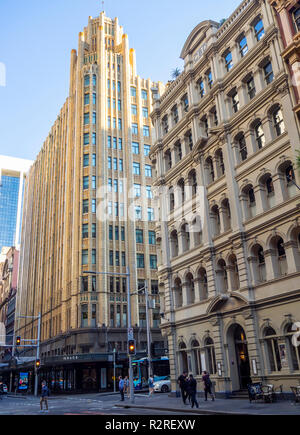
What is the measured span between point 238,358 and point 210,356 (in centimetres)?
265

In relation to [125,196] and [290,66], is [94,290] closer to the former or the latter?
[125,196]

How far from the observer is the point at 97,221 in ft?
212

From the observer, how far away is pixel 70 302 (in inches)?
2457

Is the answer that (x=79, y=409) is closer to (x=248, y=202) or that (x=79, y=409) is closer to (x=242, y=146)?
(x=248, y=202)

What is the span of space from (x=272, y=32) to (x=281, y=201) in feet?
37.9

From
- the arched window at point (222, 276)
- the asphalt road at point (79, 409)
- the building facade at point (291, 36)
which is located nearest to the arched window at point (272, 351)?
the arched window at point (222, 276)

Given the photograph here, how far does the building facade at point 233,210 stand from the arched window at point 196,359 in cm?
7

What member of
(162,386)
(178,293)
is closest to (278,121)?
(178,293)

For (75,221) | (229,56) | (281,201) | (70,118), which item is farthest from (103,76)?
(281,201)

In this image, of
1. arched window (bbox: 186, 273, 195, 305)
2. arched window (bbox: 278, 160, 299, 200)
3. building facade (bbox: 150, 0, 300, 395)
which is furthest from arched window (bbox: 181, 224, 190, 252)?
arched window (bbox: 278, 160, 299, 200)

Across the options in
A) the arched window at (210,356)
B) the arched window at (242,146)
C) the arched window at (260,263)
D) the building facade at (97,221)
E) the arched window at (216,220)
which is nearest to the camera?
the arched window at (260,263)

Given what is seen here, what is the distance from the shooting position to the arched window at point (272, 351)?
23.4 m

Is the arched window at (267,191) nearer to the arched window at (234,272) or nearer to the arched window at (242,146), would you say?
the arched window at (242,146)

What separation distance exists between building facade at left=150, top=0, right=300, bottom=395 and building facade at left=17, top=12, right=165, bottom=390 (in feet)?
68.8
